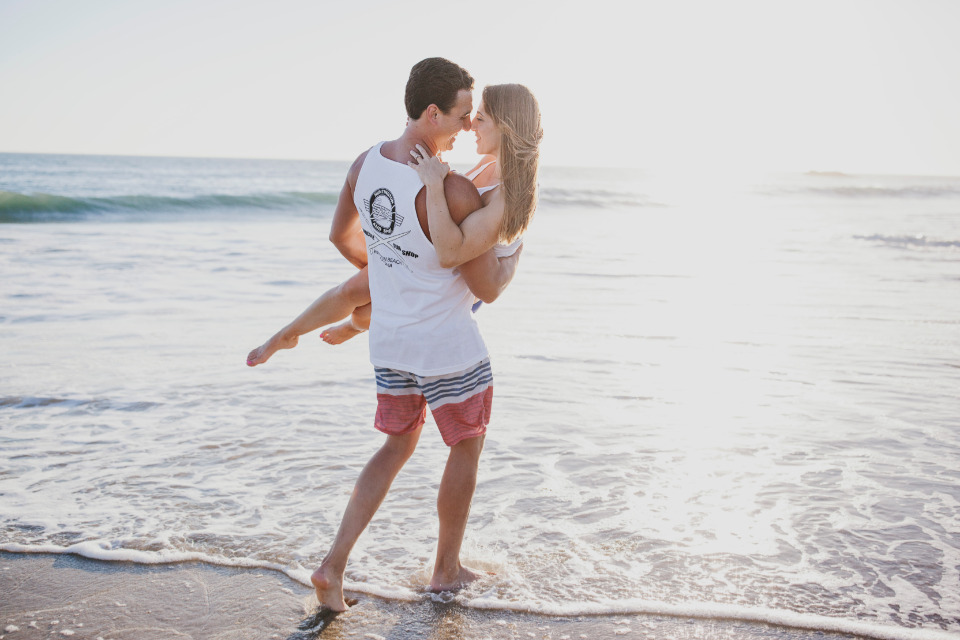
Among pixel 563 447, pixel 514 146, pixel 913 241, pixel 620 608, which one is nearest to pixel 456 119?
pixel 514 146

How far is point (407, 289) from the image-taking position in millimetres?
2764

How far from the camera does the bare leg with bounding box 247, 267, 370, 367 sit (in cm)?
316

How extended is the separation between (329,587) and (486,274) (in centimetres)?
120

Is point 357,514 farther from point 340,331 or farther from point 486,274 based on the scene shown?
point 486,274

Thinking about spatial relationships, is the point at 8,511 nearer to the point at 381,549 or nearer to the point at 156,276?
the point at 381,549

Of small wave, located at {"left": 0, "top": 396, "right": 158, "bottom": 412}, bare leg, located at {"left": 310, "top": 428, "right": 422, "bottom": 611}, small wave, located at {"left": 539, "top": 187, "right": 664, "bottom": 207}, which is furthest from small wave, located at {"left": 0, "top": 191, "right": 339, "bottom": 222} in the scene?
bare leg, located at {"left": 310, "top": 428, "right": 422, "bottom": 611}

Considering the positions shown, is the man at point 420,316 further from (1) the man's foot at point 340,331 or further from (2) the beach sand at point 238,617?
(1) the man's foot at point 340,331

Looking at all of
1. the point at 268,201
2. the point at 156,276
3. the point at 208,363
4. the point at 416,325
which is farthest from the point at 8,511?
the point at 268,201

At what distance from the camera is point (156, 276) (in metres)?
10.4

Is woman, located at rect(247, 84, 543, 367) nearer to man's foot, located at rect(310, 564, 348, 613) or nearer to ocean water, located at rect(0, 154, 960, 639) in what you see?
man's foot, located at rect(310, 564, 348, 613)

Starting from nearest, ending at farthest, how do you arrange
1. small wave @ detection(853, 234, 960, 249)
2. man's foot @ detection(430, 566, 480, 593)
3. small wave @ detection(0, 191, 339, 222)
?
man's foot @ detection(430, 566, 480, 593), small wave @ detection(853, 234, 960, 249), small wave @ detection(0, 191, 339, 222)

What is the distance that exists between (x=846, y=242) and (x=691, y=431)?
1526cm

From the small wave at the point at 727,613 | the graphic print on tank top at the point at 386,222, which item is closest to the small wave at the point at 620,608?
the small wave at the point at 727,613

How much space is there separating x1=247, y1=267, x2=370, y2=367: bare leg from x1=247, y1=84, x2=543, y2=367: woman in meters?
0.66
